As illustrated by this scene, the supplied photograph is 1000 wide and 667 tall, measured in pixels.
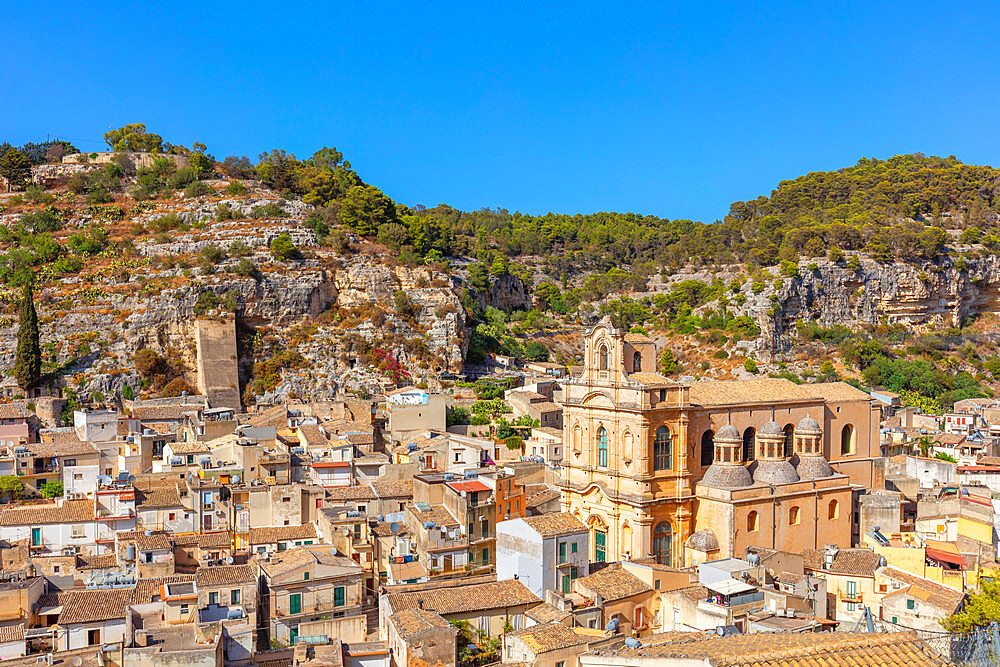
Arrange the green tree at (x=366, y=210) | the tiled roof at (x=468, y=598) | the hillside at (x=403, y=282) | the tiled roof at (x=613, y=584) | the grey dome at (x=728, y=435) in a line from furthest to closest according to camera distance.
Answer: the green tree at (x=366, y=210) < the hillside at (x=403, y=282) < the grey dome at (x=728, y=435) < the tiled roof at (x=613, y=584) < the tiled roof at (x=468, y=598)

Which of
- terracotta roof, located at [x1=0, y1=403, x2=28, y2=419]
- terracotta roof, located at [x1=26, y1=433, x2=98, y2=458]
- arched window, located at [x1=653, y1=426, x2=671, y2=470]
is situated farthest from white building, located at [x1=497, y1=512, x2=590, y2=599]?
terracotta roof, located at [x1=0, y1=403, x2=28, y2=419]

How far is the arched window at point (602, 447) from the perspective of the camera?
30.5 meters

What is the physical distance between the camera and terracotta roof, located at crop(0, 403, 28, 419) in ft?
146

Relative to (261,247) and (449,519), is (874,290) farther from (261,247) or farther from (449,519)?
(449,519)

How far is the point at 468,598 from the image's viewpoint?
2230 centimetres

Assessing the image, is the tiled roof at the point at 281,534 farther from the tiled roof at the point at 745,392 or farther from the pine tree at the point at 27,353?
the pine tree at the point at 27,353

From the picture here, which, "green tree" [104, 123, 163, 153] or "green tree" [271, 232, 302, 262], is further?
"green tree" [104, 123, 163, 153]

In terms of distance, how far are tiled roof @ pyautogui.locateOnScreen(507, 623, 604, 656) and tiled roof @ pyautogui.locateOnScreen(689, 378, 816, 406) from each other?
1230cm

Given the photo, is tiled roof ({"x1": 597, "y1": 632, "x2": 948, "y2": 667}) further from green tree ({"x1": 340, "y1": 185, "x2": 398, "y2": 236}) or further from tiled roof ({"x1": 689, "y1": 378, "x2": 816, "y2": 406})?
green tree ({"x1": 340, "y1": 185, "x2": 398, "y2": 236})

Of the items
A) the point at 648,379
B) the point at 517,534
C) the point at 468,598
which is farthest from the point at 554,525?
the point at 648,379

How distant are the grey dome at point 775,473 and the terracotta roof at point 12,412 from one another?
115ft

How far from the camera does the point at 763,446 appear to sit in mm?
30859

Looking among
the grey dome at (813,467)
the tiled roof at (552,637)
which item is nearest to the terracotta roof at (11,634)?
the tiled roof at (552,637)

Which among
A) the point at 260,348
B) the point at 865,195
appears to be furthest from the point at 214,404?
the point at 865,195
